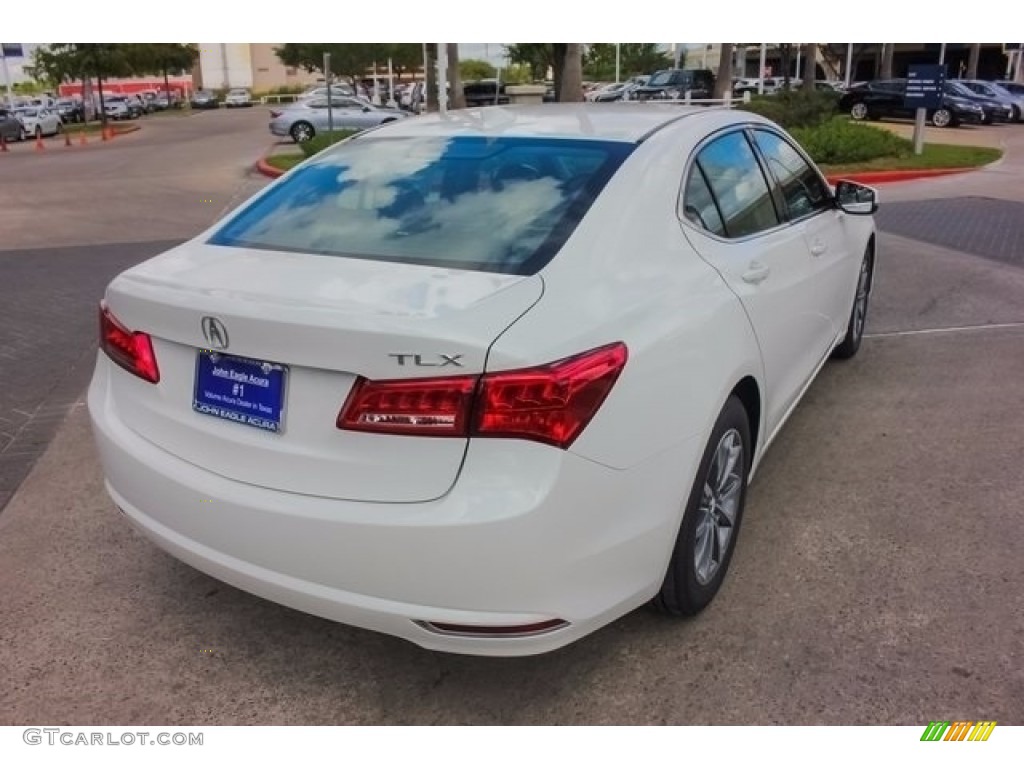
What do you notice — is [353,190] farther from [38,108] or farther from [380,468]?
[38,108]

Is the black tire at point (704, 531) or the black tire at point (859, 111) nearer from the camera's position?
the black tire at point (704, 531)

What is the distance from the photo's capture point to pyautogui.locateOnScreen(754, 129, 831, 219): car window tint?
4012 mm

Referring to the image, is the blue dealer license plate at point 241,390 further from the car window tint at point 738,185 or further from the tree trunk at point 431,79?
the tree trunk at point 431,79

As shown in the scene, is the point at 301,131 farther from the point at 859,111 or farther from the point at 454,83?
the point at 859,111

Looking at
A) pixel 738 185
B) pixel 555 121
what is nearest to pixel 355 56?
pixel 555 121

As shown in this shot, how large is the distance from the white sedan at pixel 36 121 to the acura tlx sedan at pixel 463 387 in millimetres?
38423

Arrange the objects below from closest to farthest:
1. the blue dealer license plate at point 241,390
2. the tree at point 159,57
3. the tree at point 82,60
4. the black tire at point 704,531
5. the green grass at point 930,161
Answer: the blue dealer license plate at point 241,390, the black tire at point 704,531, the green grass at point 930,161, the tree at point 82,60, the tree at point 159,57

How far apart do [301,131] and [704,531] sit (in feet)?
88.6

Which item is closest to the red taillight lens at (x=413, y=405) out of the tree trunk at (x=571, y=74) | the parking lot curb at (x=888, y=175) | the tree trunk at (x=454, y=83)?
the parking lot curb at (x=888, y=175)

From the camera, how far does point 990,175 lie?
52.4 feet

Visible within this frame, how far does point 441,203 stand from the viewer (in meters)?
3.02

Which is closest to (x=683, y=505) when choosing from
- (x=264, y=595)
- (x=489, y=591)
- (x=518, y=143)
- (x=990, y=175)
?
(x=489, y=591)

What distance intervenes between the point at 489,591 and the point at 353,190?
5.42 feet

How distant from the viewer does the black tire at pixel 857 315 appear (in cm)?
551
